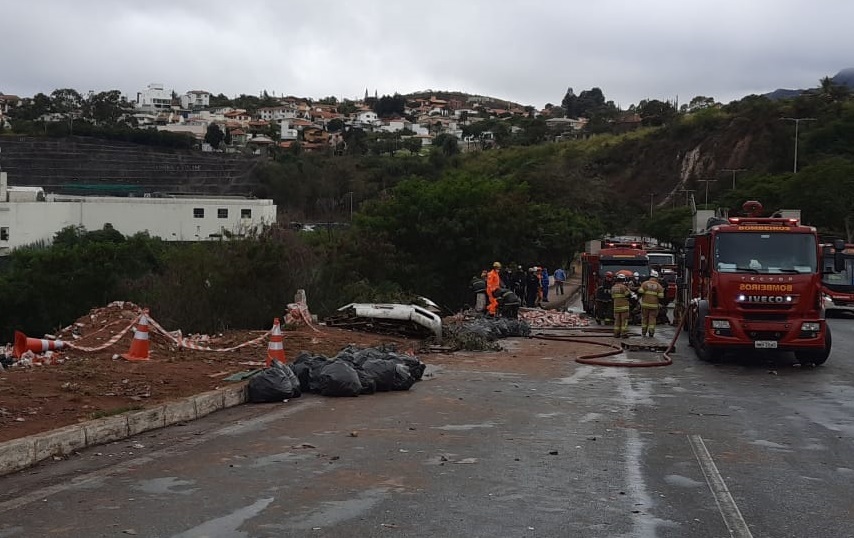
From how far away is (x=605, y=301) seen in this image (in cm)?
2895

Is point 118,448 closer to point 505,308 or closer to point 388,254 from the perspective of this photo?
point 505,308

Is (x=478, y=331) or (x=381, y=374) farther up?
(x=381, y=374)

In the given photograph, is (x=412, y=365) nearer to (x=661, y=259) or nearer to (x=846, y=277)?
(x=846, y=277)

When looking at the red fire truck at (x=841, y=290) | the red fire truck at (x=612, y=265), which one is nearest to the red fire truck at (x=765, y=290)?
the red fire truck at (x=612, y=265)

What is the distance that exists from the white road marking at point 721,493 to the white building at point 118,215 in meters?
65.6

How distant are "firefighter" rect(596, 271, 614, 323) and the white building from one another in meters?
47.4

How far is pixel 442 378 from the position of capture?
48.9 ft

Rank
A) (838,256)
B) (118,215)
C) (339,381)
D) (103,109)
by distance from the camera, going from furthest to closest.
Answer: (103,109), (118,215), (838,256), (339,381)

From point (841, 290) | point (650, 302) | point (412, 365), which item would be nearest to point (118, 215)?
point (841, 290)

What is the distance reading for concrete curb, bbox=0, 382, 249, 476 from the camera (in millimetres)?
7926

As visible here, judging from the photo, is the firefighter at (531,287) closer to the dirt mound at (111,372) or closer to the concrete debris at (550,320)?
the concrete debris at (550,320)

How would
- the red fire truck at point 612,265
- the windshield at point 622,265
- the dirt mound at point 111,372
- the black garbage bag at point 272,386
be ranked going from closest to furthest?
the dirt mound at point 111,372 < the black garbage bag at point 272,386 < the red fire truck at point 612,265 < the windshield at point 622,265

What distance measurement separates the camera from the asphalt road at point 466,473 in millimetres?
6410

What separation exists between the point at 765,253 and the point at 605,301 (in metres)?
11.5
